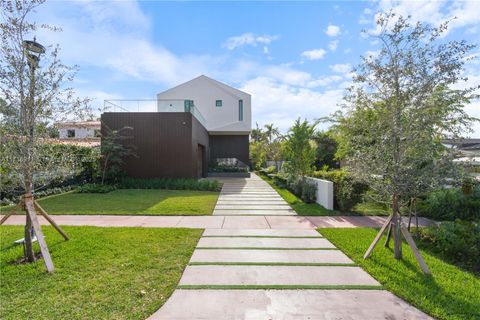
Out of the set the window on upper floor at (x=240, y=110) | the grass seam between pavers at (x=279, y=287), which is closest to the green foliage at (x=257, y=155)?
the window on upper floor at (x=240, y=110)

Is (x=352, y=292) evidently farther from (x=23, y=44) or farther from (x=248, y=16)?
(x=248, y=16)

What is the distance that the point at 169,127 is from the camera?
13.6 meters

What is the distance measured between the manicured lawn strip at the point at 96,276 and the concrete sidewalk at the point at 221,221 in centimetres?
98

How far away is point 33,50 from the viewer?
145 inches

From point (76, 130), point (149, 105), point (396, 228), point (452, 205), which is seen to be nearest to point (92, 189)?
point (149, 105)

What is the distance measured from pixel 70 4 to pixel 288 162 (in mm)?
9151

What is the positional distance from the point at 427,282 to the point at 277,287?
1.97 metres

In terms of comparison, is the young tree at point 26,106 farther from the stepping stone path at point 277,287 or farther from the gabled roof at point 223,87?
the gabled roof at point 223,87

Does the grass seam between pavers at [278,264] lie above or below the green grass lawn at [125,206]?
below

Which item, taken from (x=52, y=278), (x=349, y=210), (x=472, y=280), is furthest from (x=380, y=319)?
(x=349, y=210)

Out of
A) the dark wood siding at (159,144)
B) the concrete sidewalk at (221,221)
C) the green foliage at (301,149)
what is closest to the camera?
the concrete sidewalk at (221,221)

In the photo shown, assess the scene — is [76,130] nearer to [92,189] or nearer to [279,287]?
[279,287]

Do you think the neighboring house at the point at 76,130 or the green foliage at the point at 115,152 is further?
the green foliage at the point at 115,152

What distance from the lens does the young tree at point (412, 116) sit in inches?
142
